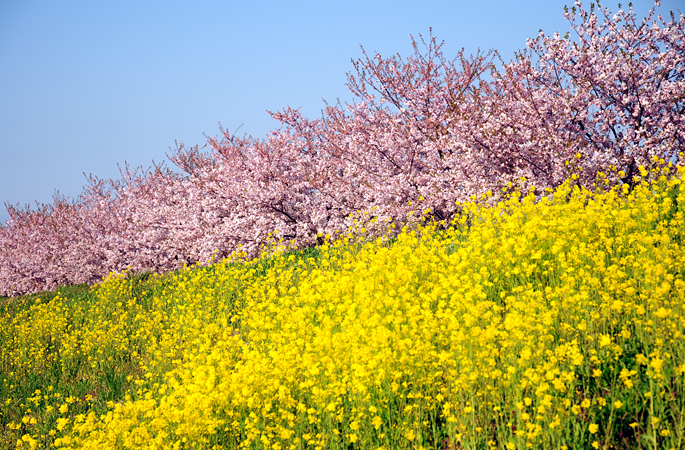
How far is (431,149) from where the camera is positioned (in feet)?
44.0

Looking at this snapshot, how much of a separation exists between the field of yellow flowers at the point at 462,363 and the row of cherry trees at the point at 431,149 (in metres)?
2.99

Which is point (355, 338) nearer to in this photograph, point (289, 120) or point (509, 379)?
point (509, 379)

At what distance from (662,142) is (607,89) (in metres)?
1.59

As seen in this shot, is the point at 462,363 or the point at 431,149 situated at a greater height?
the point at 431,149

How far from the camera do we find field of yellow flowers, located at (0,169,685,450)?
400cm

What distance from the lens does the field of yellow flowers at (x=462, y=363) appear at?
4.00 meters

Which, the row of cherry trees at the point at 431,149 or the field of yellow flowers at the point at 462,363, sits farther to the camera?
the row of cherry trees at the point at 431,149

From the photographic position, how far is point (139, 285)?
15.1 metres

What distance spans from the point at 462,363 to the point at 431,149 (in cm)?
971

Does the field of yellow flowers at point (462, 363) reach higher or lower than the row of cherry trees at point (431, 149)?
lower

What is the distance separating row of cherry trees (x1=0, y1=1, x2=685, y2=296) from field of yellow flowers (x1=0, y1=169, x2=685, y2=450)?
2.99 m

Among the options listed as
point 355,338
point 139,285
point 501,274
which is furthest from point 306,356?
point 139,285

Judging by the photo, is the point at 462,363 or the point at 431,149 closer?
the point at 462,363

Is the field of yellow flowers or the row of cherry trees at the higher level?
the row of cherry trees
